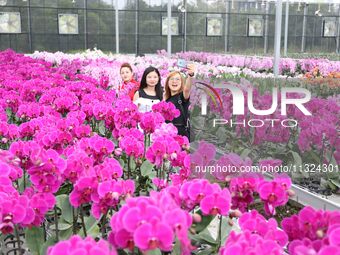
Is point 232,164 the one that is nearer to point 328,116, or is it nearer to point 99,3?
point 328,116

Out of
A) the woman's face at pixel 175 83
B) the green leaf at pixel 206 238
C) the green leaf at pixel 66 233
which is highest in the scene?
the woman's face at pixel 175 83

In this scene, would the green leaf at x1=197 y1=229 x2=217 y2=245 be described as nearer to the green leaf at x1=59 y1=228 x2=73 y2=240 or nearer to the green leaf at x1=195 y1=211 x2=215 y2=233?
the green leaf at x1=195 y1=211 x2=215 y2=233

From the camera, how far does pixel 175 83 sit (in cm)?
486

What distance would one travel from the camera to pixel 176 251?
5.88 ft

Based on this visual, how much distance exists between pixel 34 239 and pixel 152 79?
3420 mm

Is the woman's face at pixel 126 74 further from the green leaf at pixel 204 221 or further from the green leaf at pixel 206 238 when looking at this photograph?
the green leaf at pixel 204 221

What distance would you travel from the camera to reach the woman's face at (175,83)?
4.84m

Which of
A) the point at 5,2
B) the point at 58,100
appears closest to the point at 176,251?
the point at 58,100

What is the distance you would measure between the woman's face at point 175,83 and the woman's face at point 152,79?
445 millimetres

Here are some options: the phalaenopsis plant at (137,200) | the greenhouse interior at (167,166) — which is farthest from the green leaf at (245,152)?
the phalaenopsis plant at (137,200)

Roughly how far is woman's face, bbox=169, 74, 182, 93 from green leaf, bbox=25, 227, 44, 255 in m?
2.97

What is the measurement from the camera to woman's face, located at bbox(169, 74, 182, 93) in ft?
15.9

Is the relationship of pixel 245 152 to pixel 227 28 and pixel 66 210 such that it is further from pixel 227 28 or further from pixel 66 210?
pixel 227 28

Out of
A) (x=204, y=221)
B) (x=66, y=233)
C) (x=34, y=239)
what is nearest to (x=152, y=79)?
(x=66, y=233)
